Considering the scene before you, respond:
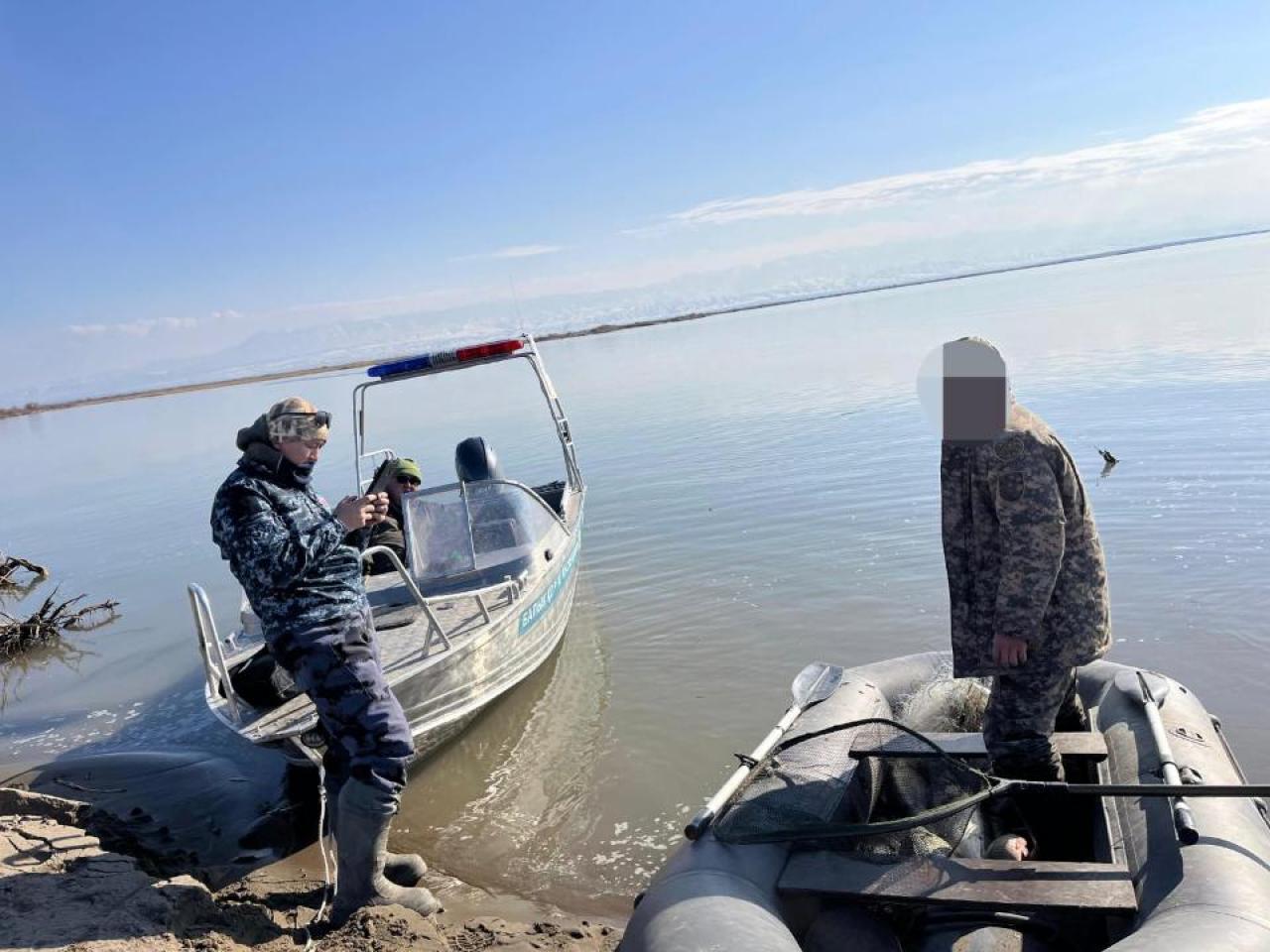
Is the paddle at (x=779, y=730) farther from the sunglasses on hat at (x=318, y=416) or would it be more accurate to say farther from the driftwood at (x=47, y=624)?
the driftwood at (x=47, y=624)

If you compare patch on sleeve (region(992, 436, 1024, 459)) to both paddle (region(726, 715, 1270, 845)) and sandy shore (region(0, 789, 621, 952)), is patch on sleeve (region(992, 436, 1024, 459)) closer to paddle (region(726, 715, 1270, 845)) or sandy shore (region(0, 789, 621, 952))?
paddle (region(726, 715, 1270, 845))

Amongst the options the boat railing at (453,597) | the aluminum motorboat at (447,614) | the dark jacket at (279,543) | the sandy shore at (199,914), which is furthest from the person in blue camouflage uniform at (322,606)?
the boat railing at (453,597)

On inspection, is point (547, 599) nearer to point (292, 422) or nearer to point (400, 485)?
point (400, 485)

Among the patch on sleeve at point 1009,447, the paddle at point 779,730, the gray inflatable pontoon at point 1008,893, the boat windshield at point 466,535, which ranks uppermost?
the patch on sleeve at point 1009,447

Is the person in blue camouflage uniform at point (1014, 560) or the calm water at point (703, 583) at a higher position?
the person in blue camouflage uniform at point (1014, 560)

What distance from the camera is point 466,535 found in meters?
6.87

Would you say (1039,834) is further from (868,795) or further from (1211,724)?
(1211,724)

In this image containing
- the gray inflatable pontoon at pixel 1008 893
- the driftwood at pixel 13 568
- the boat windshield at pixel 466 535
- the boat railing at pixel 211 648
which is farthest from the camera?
the driftwood at pixel 13 568

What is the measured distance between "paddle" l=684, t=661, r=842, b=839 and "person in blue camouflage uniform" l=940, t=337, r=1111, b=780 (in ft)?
2.77

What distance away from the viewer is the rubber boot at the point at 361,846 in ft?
12.7

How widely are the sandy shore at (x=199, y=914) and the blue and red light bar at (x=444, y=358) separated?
153 inches

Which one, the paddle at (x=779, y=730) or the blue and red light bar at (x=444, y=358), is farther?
the blue and red light bar at (x=444, y=358)

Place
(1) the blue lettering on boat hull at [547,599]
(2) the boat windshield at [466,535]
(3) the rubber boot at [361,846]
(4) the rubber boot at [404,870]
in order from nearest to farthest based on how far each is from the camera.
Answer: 1. (3) the rubber boot at [361,846]
2. (4) the rubber boot at [404,870]
3. (1) the blue lettering on boat hull at [547,599]
4. (2) the boat windshield at [466,535]

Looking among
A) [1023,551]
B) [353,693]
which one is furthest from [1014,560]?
[353,693]
